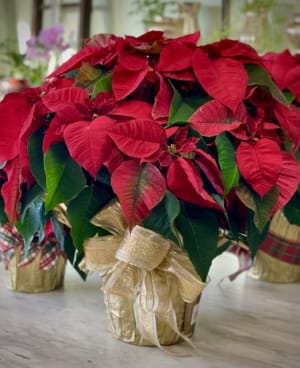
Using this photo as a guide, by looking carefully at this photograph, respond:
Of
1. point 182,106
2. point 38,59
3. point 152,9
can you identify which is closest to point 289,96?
point 182,106

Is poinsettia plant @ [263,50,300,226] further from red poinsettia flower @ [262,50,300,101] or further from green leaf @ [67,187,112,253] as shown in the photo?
green leaf @ [67,187,112,253]

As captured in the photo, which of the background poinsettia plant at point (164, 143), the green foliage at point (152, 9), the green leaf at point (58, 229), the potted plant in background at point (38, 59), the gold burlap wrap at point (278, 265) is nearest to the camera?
the background poinsettia plant at point (164, 143)

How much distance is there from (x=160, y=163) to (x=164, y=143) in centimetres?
2

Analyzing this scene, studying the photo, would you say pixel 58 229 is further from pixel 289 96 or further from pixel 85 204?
pixel 289 96

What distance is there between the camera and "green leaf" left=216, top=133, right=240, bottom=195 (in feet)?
1.53

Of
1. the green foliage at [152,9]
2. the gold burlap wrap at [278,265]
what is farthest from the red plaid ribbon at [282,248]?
the green foliage at [152,9]

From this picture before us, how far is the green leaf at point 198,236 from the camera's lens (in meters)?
0.47

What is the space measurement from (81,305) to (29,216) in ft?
0.41

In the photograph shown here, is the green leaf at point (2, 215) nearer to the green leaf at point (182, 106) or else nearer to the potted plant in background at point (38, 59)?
the green leaf at point (182, 106)

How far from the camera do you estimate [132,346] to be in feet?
1.73

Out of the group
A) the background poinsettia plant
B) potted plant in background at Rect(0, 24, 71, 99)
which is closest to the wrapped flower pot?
the background poinsettia plant

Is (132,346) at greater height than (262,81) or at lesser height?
lesser

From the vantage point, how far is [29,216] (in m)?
0.55

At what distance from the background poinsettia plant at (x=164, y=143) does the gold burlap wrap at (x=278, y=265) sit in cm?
21
